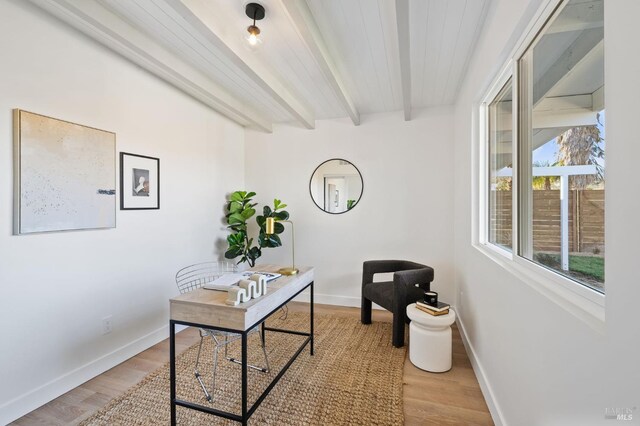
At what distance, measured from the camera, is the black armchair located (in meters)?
2.67

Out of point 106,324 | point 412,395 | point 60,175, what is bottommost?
point 412,395

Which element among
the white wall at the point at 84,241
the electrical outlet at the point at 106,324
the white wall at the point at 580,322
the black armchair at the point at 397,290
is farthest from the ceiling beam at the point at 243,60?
the electrical outlet at the point at 106,324

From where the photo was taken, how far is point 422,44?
2.26m

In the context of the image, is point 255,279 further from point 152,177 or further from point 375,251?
point 375,251

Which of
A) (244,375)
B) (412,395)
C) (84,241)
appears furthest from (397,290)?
(84,241)

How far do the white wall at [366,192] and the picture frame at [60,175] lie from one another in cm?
218

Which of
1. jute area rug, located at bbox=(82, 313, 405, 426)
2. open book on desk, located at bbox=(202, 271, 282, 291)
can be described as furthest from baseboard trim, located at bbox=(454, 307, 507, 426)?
open book on desk, located at bbox=(202, 271, 282, 291)

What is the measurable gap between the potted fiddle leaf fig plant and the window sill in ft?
8.72

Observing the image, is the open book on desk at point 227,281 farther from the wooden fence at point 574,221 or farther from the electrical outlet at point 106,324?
the wooden fence at point 574,221

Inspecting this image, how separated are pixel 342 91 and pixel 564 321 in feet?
8.24

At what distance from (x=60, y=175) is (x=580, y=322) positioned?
2.91 meters

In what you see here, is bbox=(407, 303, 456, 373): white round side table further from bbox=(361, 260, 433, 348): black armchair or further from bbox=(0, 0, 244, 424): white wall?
bbox=(0, 0, 244, 424): white wall

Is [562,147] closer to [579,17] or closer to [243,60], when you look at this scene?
[579,17]

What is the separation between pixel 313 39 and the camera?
196cm
